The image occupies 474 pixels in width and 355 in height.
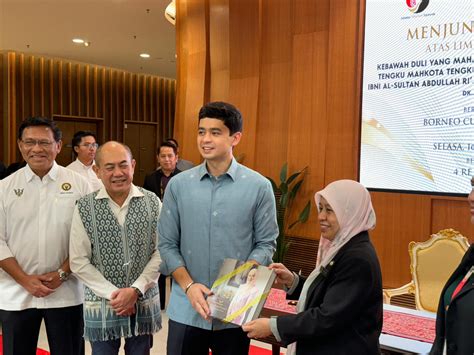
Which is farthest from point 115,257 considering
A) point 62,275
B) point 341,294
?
point 341,294

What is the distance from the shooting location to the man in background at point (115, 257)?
7.07ft

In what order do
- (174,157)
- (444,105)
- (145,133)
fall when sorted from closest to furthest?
(444,105) < (174,157) < (145,133)

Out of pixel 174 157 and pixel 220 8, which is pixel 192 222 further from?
pixel 220 8

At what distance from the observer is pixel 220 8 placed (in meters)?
5.48

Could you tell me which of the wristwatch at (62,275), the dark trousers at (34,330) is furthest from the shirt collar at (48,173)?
the dark trousers at (34,330)

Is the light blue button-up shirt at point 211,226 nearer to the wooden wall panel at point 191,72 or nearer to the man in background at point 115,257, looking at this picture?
the man in background at point 115,257

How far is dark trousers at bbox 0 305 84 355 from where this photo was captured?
92.7 inches

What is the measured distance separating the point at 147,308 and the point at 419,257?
7.07 ft

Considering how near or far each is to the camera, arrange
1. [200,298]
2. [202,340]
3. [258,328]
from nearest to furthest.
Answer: [258,328], [200,298], [202,340]

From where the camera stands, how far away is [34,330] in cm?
240

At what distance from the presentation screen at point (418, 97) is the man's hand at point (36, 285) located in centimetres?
295

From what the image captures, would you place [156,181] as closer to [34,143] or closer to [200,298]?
[34,143]

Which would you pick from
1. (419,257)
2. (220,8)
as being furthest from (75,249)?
(220,8)

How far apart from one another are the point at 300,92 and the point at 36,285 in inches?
128
